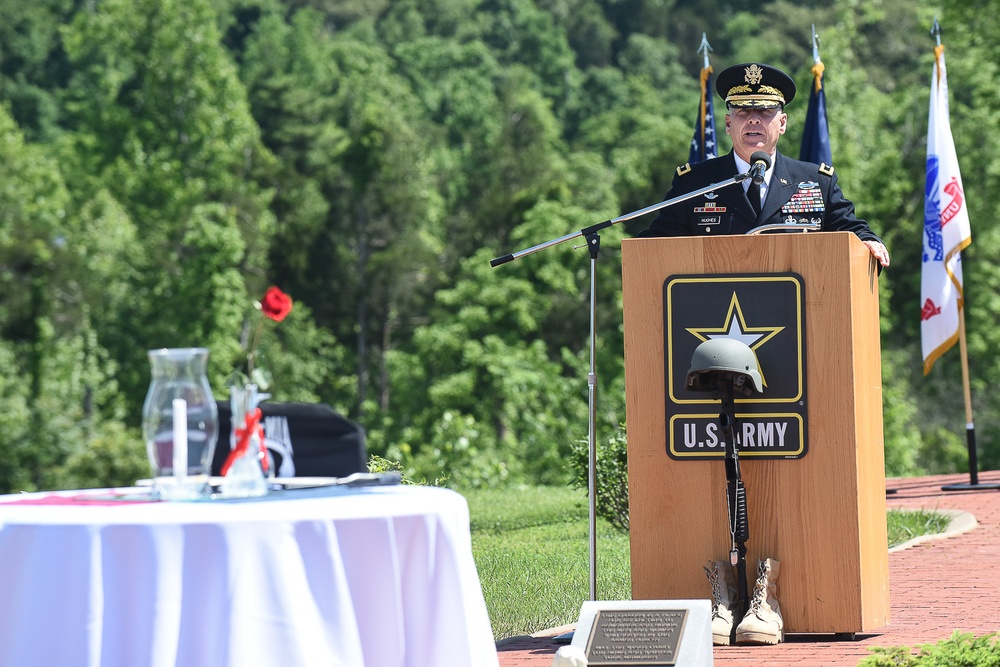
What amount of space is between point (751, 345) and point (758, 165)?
2.28 ft

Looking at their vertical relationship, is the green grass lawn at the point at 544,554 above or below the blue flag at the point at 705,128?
below

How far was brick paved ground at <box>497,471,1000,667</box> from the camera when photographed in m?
6.05

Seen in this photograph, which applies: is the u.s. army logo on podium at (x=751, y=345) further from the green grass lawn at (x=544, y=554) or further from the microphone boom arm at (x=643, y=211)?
the green grass lawn at (x=544, y=554)

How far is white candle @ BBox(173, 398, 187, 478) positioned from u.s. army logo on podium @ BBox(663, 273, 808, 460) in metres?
2.51

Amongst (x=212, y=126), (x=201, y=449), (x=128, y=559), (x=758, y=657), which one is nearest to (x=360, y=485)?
(x=201, y=449)

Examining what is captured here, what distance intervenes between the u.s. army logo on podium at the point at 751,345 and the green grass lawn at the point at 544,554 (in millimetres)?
1740

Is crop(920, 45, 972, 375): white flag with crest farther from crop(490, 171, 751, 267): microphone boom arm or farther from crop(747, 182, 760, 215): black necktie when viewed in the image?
crop(490, 171, 751, 267): microphone boom arm

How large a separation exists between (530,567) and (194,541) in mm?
6021

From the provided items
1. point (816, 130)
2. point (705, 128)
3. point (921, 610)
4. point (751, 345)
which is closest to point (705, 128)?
point (705, 128)

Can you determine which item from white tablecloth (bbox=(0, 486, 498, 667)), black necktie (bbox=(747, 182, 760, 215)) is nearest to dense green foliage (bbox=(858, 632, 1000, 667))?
black necktie (bbox=(747, 182, 760, 215))

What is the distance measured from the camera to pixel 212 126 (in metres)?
47.4

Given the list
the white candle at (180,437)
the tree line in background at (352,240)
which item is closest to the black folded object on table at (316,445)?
the white candle at (180,437)

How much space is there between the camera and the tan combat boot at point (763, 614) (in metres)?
6.19

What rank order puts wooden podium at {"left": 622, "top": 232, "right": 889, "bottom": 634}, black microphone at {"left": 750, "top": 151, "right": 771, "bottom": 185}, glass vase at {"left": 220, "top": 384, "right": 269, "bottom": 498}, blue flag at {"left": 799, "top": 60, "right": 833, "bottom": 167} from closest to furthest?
glass vase at {"left": 220, "top": 384, "right": 269, "bottom": 498}, black microphone at {"left": 750, "top": 151, "right": 771, "bottom": 185}, wooden podium at {"left": 622, "top": 232, "right": 889, "bottom": 634}, blue flag at {"left": 799, "top": 60, "right": 833, "bottom": 167}
